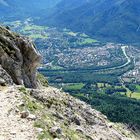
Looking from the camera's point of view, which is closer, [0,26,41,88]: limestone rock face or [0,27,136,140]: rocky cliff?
[0,27,136,140]: rocky cliff

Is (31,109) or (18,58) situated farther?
(18,58)

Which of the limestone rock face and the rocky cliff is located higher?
the limestone rock face

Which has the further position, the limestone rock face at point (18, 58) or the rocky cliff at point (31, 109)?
the limestone rock face at point (18, 58)

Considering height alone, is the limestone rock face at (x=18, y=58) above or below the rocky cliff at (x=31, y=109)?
above

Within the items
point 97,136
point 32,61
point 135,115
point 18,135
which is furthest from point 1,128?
point 135,115

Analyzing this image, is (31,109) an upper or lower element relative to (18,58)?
lower
